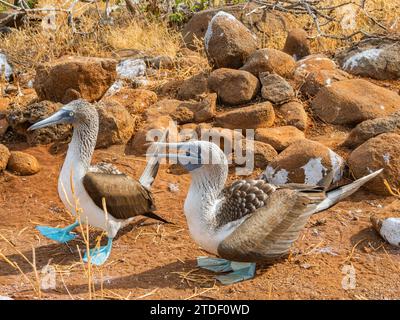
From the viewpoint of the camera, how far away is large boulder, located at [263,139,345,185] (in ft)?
18.1

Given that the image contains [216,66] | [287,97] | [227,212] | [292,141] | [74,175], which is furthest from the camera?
[216,66]

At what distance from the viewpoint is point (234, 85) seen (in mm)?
7004

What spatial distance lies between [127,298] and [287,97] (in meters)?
3.82

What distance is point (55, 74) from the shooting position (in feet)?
23.1

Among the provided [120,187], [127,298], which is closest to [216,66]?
[120,187]

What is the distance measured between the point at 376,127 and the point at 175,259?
8.58ft

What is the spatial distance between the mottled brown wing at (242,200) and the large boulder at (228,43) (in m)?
3.62

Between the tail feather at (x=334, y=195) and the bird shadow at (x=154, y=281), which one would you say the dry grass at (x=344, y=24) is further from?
the bird shadow at (x=154, y=281)

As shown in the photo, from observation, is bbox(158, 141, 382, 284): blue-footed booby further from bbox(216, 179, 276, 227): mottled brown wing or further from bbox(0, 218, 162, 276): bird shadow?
bbox(0, 218, 162, 276): bird shadow

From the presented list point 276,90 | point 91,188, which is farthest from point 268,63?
point 91,188

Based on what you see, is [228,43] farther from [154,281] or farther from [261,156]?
[154,281]

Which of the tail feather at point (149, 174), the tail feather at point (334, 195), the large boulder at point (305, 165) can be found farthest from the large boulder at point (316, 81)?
the tail feather at point (334, 195)

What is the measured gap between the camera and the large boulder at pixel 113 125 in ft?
21.1

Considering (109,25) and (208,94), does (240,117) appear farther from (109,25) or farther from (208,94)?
(109,25)
